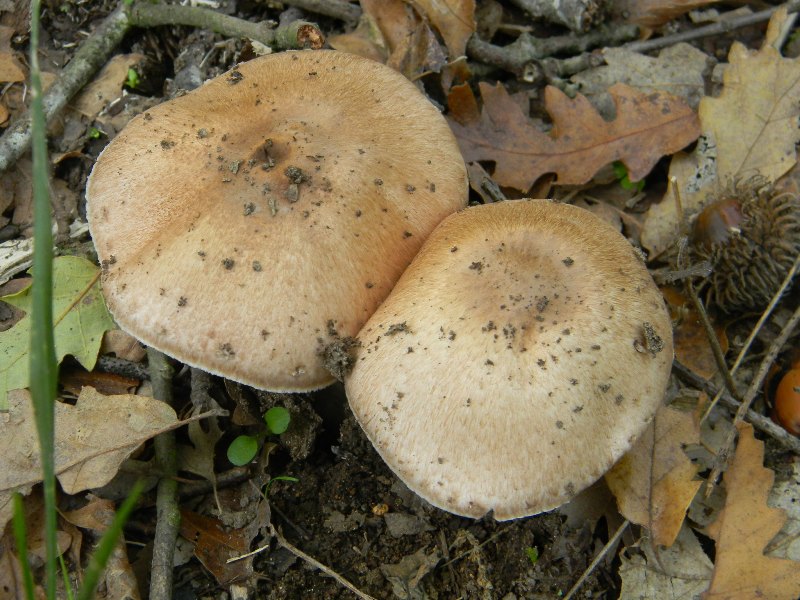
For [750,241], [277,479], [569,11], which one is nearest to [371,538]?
[277,479]

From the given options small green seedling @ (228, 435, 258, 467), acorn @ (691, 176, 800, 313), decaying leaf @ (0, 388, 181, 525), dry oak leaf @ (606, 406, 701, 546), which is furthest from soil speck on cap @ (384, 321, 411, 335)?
acorn @ (691, 176, 800, 313)

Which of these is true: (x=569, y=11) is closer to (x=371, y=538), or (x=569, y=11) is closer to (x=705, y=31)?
(x=705, y=31)

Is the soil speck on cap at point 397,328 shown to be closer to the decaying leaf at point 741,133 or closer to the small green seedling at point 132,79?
the decaying leaf at point 741,133

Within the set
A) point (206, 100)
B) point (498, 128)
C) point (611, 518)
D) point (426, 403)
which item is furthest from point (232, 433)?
point (498, 128)

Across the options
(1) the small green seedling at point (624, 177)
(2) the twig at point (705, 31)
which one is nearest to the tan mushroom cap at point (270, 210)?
(1) the small green seedling at point (624, 177)

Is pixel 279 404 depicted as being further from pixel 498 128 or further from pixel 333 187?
pixel 498 128

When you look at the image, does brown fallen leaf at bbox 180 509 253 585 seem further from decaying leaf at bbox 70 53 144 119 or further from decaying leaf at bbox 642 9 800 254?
decaying leaf at bbox 642 9 800 254
